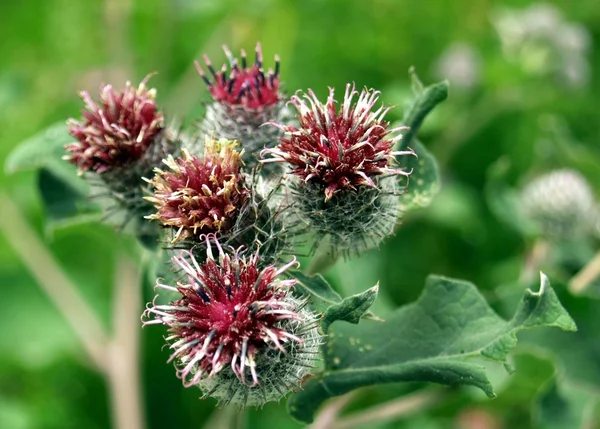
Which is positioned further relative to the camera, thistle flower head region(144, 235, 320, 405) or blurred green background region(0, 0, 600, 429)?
blurred green background region(0, 0, 600, 429)

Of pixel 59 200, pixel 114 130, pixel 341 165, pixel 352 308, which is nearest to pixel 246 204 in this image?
pixel 341 165

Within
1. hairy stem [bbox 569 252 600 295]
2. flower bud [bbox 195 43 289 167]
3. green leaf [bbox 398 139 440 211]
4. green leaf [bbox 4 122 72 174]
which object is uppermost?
green leaf [bbox 4 122 72 174]

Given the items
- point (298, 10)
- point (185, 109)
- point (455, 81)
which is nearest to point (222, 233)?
point (185, 109)

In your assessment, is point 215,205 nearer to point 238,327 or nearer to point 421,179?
point 238,327

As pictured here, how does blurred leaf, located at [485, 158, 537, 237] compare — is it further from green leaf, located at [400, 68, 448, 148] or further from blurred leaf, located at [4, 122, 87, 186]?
blurred leaf, located at [4, 122, 87, 186]

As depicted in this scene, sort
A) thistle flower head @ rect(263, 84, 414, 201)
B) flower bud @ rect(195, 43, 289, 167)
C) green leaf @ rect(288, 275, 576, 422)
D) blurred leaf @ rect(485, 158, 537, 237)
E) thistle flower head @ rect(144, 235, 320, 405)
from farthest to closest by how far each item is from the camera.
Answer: blurred leaf @ rect(485, 158, 537, 237) → flower bud @ rect(195, 43, 289, 167) → green leaf @ rect(288, 275, 576, 422) → thistle flower head @ rect(263, 84, 414, 201) → thistle flower head @ rect(144, 235, 320, 405)

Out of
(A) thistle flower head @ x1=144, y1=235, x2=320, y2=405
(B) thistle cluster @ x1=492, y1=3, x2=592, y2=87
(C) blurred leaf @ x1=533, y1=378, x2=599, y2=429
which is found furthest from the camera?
(B) thistle cluster @ x1=492, y1=3, x2=592, y2=87

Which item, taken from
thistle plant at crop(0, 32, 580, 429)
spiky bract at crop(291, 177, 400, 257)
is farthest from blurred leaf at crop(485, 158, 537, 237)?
spiky bract at crop(291, 177, 400, 257)
